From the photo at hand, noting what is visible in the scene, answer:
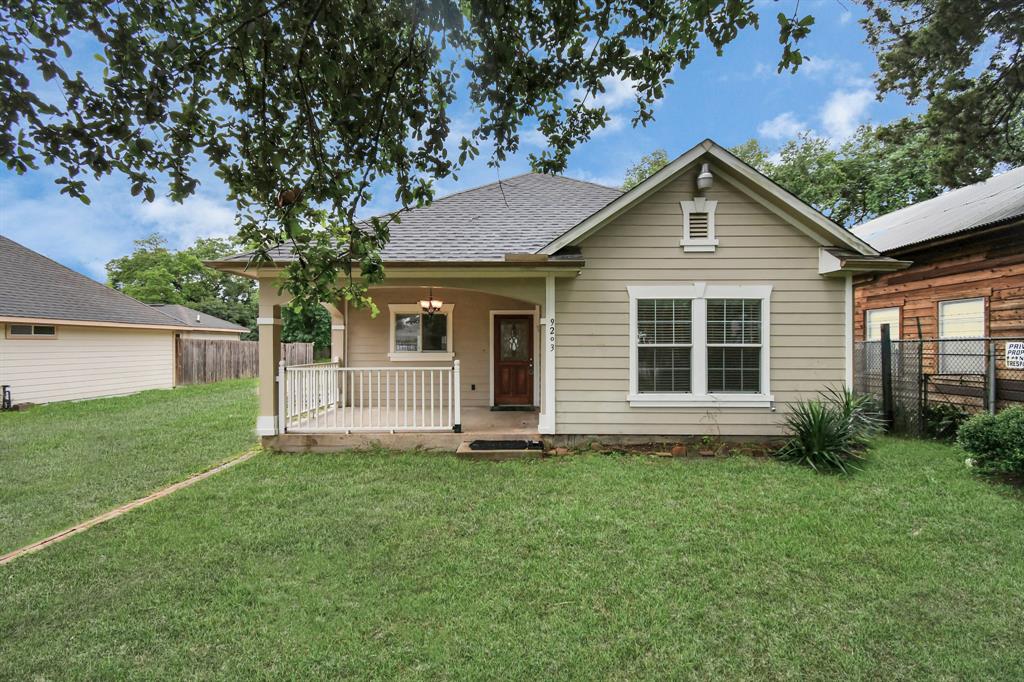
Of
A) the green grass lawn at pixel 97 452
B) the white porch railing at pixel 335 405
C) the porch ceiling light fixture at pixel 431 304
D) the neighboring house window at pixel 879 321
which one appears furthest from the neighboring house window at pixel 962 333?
the green grass lawn at pixel 97 452

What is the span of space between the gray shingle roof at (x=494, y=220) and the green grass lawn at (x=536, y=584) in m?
3.58

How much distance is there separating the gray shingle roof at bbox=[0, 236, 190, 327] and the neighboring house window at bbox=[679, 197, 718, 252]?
1621cm

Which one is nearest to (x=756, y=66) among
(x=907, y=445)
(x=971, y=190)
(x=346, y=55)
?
(x=971, y=190)

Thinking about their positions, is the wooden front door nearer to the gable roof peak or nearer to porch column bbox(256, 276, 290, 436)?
the gable roof peak

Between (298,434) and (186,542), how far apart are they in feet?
9.56

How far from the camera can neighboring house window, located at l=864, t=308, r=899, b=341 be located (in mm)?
10414

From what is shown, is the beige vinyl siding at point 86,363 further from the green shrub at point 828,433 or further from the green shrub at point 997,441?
the green shrub at point 997,441

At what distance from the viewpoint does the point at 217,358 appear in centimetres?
1886

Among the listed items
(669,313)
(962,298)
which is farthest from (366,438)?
(962,298)

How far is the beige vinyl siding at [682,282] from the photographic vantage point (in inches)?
257

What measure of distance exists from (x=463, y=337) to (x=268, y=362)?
11.9ft

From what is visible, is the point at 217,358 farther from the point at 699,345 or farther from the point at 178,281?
the point at 178,281

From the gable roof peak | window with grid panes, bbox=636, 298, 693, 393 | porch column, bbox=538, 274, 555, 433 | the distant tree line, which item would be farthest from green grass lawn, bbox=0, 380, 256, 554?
the distant tree line

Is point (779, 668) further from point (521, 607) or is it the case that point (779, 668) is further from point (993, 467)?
point (993, 467)
